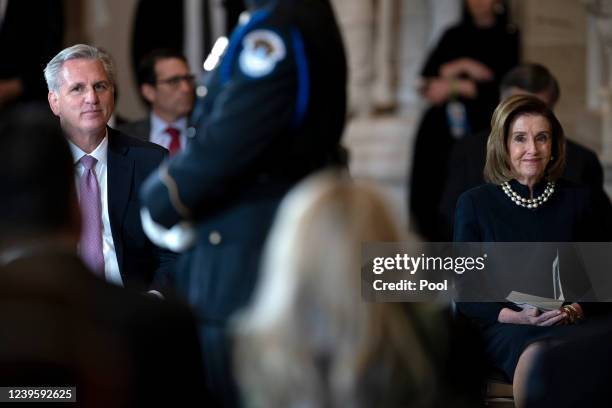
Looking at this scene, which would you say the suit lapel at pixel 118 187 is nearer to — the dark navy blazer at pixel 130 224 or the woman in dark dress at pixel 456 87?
the dark navy blazer at pixel 130 224

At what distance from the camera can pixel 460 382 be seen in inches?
107

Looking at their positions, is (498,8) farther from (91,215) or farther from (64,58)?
(91,215)

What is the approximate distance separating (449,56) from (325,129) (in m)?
3.89

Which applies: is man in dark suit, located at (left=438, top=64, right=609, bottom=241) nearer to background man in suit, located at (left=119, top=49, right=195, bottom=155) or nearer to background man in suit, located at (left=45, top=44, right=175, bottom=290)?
background man in suit, located at (left=119, top=49, right=195, bottom=155)

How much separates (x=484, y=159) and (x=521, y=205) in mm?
628

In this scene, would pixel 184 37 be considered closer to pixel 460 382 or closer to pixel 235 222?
pixel 235 222

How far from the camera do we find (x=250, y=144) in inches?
141

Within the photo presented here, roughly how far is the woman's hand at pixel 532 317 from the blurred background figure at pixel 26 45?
2591 mm

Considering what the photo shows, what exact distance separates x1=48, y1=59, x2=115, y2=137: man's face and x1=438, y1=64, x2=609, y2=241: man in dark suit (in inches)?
62.9

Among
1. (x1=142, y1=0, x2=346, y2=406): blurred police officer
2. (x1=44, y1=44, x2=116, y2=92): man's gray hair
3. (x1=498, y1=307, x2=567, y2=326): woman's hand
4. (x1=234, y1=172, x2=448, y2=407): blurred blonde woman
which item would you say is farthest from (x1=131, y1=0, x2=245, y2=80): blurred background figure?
(x1=234, y1=172, x2=448, y2=407): blurred blonde woman

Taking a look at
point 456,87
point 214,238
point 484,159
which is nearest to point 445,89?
point 456,87

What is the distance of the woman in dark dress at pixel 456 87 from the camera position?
23.7ft

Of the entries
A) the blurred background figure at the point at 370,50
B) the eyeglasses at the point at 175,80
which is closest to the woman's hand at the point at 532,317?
the eyeglasses at the point at 175,80

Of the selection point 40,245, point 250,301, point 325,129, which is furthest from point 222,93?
point 40,245
